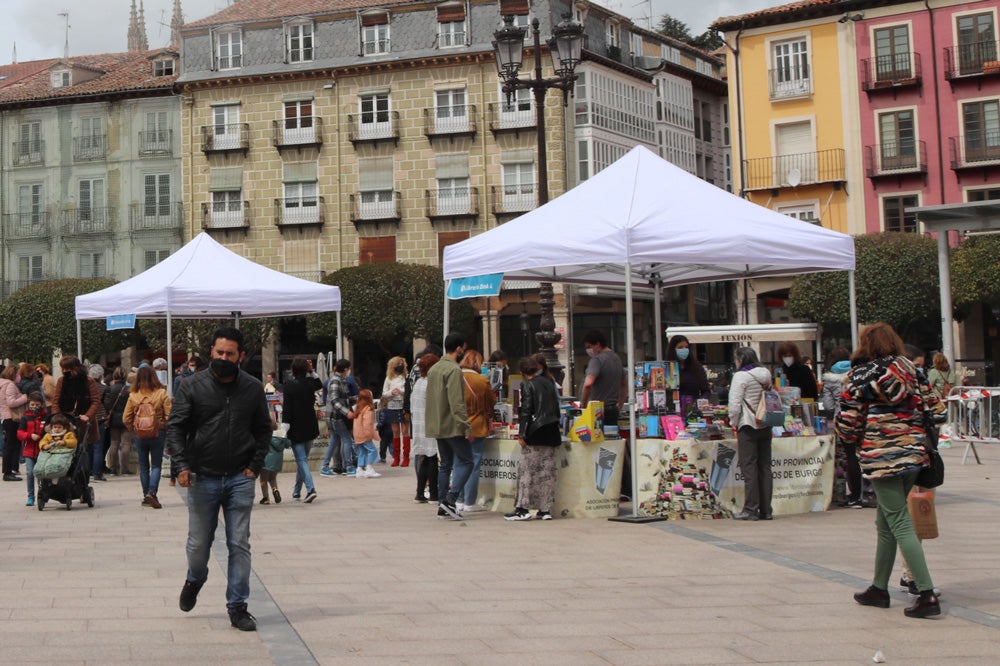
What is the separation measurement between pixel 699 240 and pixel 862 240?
31360 mm

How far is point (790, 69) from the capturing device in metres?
47.0

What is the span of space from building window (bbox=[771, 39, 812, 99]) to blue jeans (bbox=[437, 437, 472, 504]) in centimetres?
3544

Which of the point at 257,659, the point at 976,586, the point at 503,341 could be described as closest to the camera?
the point at 257,659

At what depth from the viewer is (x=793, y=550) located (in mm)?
11289

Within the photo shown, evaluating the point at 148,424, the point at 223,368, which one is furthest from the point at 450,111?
the point at 223,368

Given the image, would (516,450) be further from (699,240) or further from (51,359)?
(51,359)

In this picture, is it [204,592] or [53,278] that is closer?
[204,592]

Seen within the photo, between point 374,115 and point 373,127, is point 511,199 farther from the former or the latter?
point 374,115

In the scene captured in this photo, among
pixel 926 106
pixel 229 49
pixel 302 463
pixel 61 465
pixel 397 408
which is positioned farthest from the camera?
pixel 229 49

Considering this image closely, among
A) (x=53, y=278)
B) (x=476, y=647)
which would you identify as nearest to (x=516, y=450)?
(x=476, y=647)

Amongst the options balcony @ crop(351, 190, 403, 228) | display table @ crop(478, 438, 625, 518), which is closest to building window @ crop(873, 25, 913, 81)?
balcony @ crop(351, 190, 403, 228)

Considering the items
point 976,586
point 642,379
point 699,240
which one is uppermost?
point 699,240

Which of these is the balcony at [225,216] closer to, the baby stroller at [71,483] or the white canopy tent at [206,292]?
the white canopy tent at [206,292]

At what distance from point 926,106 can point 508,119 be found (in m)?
15.1
